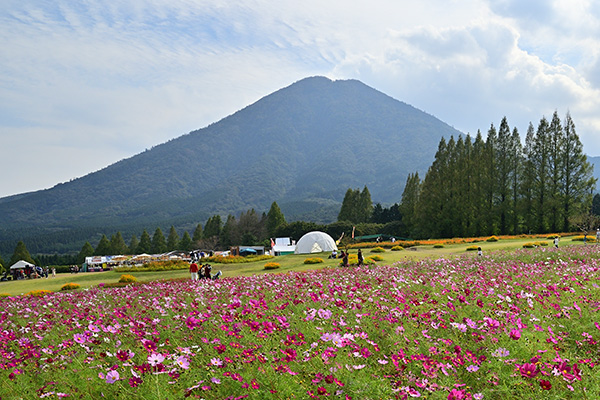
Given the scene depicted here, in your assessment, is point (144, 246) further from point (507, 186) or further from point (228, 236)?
point (507, 186)

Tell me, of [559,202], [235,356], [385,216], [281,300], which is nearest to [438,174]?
[559,202]

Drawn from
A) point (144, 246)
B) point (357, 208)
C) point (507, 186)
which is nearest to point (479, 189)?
point (507, 186)

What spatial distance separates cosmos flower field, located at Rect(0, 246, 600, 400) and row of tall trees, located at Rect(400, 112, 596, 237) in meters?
37.1

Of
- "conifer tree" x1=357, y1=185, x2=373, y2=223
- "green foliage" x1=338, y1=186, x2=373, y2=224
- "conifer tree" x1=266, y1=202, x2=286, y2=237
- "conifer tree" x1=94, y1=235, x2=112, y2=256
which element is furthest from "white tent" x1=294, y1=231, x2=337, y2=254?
"conifer tree" x1=94, y1=235, x2=112, y2=256

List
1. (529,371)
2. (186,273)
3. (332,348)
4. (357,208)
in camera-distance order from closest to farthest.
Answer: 1. (529,371)
2. (332,348)
3. (186,273)
4. (357,208)

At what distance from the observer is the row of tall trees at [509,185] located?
4100 centimetres

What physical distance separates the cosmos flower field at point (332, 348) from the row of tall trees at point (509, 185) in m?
37.1

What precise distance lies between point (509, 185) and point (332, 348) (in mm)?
45095

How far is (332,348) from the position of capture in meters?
3.92

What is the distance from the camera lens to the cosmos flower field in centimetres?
368

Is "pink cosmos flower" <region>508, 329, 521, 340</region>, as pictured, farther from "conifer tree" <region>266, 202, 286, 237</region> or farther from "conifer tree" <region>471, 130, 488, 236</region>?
"conifer tree" <region>266, 202, 286, 237</region>

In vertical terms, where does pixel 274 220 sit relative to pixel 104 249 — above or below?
above

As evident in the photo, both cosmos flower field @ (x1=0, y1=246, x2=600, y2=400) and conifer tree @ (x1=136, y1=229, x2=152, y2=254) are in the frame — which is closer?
cosmos flower field @ (x1=0, y1=246, x2=600, y2=400)

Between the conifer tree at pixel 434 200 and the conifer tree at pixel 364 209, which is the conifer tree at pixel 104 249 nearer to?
the conifer tree at pixel 364 209
